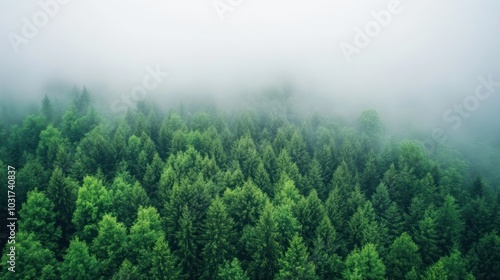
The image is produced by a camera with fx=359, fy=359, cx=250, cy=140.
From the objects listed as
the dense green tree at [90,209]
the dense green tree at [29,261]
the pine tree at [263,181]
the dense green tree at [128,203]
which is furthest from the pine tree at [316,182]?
the dense green tree at [29,261]

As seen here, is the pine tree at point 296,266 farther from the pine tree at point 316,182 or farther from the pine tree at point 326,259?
the pine tree at point 316,182

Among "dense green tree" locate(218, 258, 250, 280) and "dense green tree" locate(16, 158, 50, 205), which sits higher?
"dense green tree" locate(16, 158, 50, 205)

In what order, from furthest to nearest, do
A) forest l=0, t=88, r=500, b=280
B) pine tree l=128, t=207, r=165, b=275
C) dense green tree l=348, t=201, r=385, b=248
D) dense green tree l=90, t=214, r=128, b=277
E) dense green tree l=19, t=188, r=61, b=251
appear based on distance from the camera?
1. dense green tree l=348, t=201, r=385, b=248
2. dense green tree l=19, t=188, r=61, b=251
3. dense green tree l=90, t=214, r=128, b=277
4. pine tree l=128, t=207, r=165, b=275
5. forest l=0, t=88, r=500, b=280

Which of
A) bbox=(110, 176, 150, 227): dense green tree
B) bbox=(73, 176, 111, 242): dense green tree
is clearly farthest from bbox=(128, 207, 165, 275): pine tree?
bbox=(73, 176, 111, 242): dense green tree

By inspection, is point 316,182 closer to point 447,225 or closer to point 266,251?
point 447,225

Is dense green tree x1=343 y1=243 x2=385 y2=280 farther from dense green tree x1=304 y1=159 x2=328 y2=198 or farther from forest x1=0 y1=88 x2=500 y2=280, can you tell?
dense green tree x1=304 y1=159 x2=328 y2=198

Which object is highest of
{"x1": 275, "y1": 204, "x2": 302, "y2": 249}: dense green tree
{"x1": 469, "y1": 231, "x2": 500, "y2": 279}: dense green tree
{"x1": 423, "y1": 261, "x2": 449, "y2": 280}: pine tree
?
{"x1": 275, "y1": 204, "x2": 302, "y2": 249}: dense green tree

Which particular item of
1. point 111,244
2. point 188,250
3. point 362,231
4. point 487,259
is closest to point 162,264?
point 188,250

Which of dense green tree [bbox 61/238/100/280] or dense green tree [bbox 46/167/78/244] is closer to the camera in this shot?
dense green tree [bbox 61/238/100/280]
